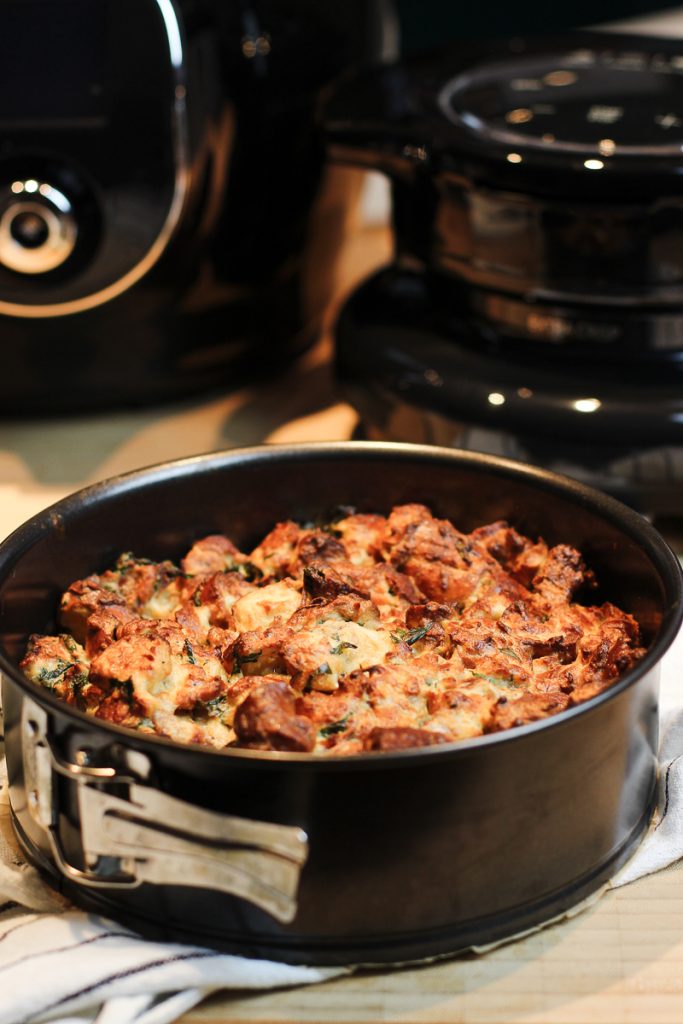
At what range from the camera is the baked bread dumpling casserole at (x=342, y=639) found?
3.04 ft

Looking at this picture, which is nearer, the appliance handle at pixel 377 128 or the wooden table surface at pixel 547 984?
the wooden table surface at pixel 547 984

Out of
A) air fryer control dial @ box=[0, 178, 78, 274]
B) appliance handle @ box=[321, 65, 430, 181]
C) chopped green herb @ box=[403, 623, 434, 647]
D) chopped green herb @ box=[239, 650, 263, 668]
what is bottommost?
chopped green herb @ box=[403, 623, 434, 647]

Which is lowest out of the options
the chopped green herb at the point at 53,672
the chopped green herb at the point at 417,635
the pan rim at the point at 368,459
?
the chopped green herb at the point at 53,672

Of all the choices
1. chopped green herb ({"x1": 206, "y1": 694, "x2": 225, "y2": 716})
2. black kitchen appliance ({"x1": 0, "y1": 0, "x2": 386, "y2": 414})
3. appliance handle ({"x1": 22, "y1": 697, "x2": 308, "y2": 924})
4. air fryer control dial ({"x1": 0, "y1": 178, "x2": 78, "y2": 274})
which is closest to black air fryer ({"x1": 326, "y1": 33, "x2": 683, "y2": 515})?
black kitchen appliance ({"x1": 0, "y1": 0, "x2": 386, "y2": 414})

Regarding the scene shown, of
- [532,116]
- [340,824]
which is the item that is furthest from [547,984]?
[532,116]

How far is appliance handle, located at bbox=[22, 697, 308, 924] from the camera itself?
0.81 m

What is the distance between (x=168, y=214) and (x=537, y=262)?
0.43m

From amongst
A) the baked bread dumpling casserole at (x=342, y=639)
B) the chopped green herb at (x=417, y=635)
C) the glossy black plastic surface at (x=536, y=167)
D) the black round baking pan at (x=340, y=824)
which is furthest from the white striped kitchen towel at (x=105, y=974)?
the glossy black plastic surface at (x=536, y=167)

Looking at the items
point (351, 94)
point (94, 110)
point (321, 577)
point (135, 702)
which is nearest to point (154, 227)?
point (94, 110)

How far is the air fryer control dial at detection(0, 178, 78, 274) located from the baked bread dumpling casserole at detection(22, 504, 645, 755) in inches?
17.4

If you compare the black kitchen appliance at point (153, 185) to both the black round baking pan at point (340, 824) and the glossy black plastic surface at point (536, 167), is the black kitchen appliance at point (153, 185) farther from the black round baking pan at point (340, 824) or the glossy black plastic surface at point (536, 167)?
the black round baking pan at point (340, 824)

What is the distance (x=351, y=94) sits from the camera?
4.80 feet

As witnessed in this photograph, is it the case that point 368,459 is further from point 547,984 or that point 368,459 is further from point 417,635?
point 547,984

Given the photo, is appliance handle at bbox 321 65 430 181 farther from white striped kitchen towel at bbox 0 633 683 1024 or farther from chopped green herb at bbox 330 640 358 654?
white striped kitchen towel at bbox 0 633 683 1024
